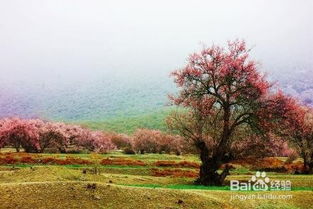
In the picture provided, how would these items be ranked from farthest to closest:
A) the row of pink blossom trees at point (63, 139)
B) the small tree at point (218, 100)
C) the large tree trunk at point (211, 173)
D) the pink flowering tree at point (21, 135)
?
the row of pink blossom trees at point (63, 139)
the pink flowering tree at point (21, 135)
the small tree at point (218, 100)
the large tree trunk at point (211, 173)

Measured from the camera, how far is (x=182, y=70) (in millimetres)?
37969

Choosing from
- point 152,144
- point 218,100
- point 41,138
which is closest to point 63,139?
point 41,138

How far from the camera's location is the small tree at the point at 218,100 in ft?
119

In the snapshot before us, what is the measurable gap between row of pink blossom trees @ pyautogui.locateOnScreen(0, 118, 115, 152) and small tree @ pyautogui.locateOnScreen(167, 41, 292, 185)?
112 feet

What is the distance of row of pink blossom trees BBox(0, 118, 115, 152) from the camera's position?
237 feet

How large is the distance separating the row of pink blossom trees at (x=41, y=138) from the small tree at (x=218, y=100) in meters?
34.3

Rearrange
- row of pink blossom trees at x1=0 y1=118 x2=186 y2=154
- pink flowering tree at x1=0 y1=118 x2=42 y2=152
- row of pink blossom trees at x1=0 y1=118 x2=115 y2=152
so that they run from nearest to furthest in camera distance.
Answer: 1. pink flowering tree at x1=0 y1=118 x2=42 y2=152
2. row of pink blossom trees at x1=0 y1=118 x2=115 y2=152
3. row of pink blossom trees at x1=0 y1=118 x2=186 y2=154

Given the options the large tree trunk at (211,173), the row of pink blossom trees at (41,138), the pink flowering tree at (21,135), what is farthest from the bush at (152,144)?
the large tree trunk at (211,173)

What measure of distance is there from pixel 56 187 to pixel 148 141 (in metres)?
68.8

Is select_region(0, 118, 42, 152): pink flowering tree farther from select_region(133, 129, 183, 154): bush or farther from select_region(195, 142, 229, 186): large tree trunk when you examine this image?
select_region(195, 142, 229, 186): large tree trunk

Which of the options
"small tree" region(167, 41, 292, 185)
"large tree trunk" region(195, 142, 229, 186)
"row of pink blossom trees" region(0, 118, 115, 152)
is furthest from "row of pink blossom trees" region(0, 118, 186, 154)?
"large tree trunk" region(195, 142, 229, 186)

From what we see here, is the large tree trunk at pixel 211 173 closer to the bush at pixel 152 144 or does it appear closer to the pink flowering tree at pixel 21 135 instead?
the pink flowering tree at pixel 21 135

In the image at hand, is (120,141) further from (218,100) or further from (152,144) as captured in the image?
(218,100)

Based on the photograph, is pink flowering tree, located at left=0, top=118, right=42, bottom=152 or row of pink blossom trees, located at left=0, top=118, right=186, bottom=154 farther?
row of pink blossom trees, located at left=0, top=118, right=186, bottom=154
